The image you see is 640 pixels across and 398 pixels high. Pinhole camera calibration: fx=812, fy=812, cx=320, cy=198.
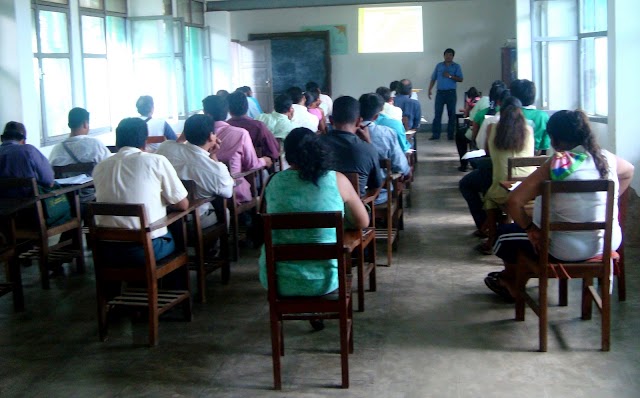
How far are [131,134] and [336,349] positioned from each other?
145 cm

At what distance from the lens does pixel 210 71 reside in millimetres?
12953

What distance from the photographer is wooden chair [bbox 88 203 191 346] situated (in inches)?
143

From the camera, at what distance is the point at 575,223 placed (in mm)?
3348

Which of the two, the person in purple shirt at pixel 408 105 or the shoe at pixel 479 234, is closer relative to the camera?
the shoe at pixel 479 234

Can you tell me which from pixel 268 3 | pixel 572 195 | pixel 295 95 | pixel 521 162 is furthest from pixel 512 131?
pixel 268 3

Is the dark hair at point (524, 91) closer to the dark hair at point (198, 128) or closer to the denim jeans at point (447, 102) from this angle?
the dark hair at point (198, 128)

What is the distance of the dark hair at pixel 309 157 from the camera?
128 inches

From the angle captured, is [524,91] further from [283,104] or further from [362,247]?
[362,247]

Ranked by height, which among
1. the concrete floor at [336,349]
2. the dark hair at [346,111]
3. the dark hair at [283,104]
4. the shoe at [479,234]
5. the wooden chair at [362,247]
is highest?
the dark hair at [283,104]

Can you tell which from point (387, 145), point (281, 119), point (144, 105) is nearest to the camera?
point (387, 145)

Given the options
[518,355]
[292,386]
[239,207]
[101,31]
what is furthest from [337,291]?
[101,31]

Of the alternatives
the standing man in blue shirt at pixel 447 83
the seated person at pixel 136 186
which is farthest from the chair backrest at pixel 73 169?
the standing man in blue shirt at pixel 447 83

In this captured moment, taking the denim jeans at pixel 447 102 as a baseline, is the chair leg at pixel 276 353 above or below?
below

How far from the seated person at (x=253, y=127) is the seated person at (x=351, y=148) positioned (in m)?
1.39
